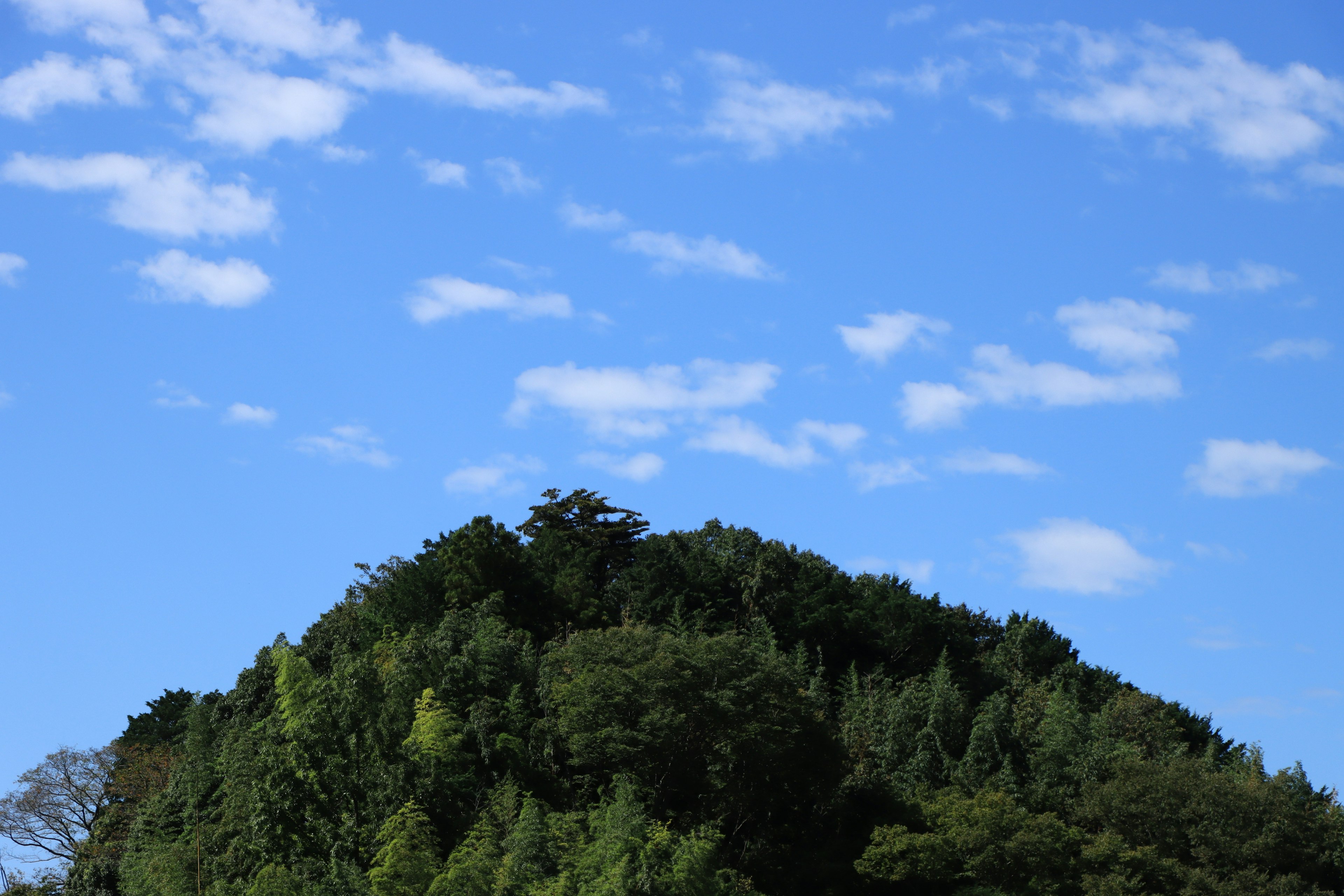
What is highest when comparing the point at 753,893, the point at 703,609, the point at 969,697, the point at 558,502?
the point at 558,502

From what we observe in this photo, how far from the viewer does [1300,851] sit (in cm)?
4022

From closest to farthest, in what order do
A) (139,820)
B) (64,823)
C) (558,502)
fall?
(139,820)
(64,823)
(558,502)

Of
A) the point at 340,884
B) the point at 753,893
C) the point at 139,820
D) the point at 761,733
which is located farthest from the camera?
the point at 139,820

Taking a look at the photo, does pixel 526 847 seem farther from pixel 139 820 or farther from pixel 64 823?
pixel 64 823

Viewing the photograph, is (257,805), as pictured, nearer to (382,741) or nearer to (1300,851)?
(382,741)

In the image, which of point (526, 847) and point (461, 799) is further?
point (461, 799)

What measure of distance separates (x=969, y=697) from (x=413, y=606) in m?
23.2

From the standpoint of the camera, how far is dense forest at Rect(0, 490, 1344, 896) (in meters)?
34.9

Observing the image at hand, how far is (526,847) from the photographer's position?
110ft

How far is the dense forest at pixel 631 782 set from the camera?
1374 inches

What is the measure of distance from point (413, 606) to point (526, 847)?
1988 cm

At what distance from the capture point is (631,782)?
3800cm

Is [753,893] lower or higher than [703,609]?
lower

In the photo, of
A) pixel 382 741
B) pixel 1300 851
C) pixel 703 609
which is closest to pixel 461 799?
pixel 382 741
